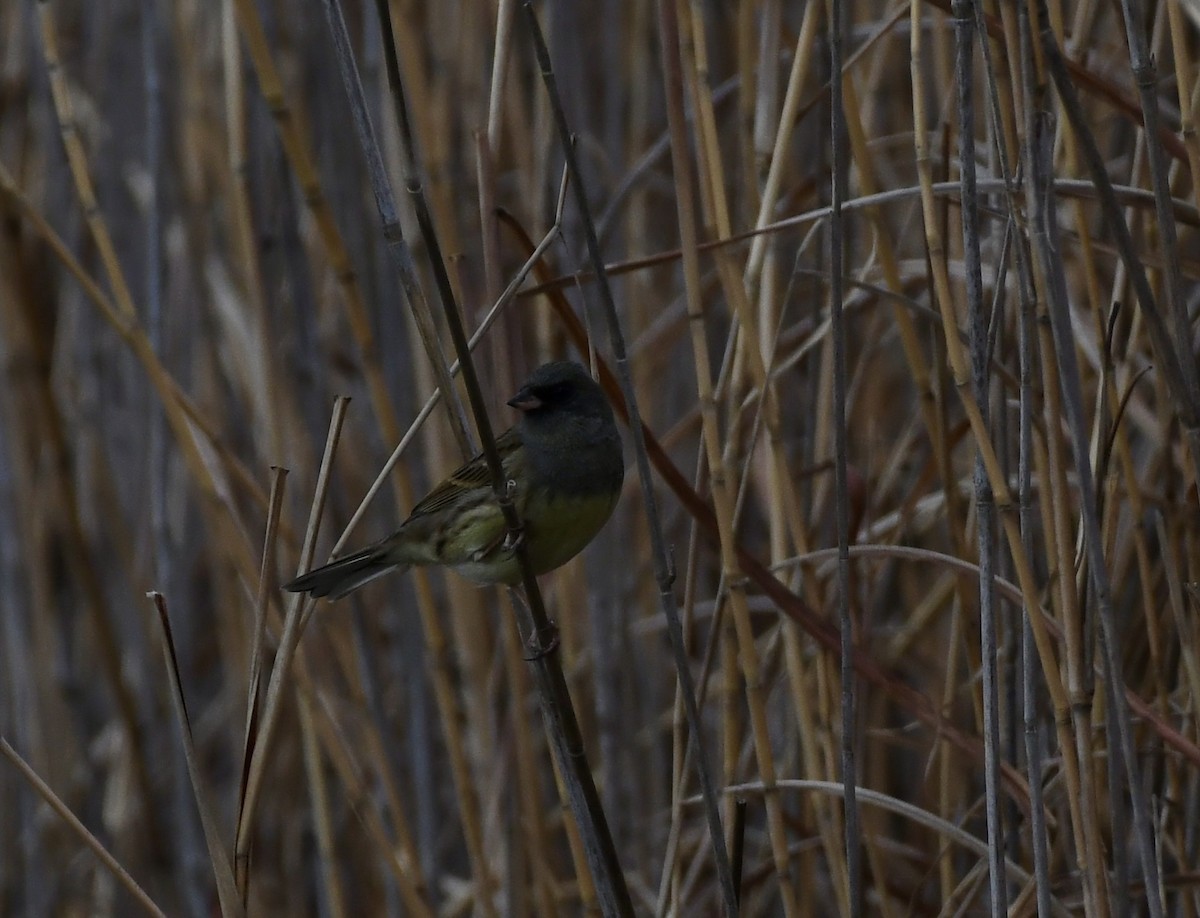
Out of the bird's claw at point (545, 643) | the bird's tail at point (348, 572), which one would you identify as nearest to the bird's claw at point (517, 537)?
the bird's claw at point (545, 643)

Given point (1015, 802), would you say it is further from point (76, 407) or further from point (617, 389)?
point (76, 407)

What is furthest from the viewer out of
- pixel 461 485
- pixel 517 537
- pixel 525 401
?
pixel 461 485

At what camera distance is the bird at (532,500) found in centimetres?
181

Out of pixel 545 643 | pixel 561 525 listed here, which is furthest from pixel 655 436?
pixel 545 643

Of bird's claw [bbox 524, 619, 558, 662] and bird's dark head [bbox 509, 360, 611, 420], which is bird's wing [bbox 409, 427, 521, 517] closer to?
bird's dark head [bbox 509, 360, 611, 420]

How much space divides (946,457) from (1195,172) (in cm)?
39

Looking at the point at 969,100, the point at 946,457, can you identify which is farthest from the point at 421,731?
the point at 969,100

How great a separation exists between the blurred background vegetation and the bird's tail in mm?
94

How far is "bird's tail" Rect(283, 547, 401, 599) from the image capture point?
1718 millimetres

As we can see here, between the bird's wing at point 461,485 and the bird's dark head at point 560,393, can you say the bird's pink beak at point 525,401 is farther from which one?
the bird's wing at point 461,485

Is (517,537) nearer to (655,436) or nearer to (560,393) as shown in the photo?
(560,393)

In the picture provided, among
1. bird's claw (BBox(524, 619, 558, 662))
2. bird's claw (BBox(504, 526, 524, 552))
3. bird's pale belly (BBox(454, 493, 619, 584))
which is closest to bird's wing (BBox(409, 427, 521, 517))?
bird's pale belly (BBox(454, 493, 619, 584))

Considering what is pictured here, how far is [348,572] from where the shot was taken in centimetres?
184

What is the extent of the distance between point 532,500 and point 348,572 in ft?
0.85
